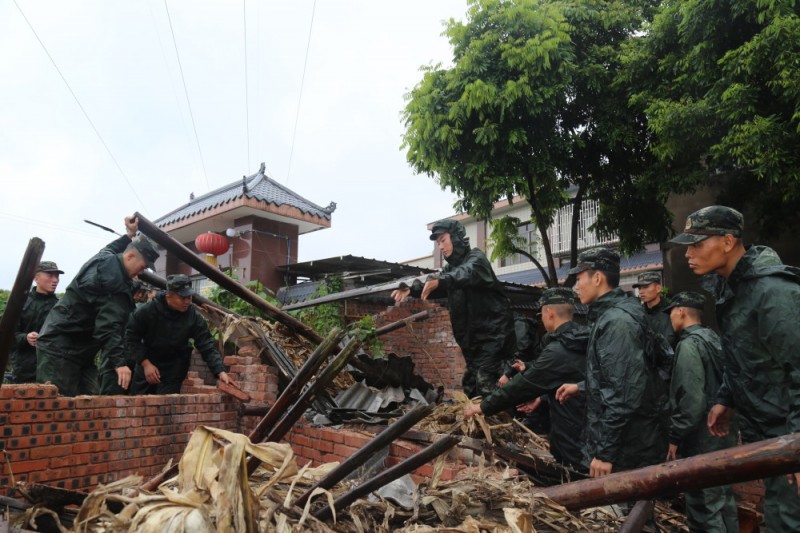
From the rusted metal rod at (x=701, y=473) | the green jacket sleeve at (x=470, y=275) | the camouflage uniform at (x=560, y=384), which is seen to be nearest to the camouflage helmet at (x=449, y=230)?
the green jacket sleeve at (x=470, y=275)

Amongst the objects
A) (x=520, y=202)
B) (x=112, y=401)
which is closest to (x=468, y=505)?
(x=112, y=401)

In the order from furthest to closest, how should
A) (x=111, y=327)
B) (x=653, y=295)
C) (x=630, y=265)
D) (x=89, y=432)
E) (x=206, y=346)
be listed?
(x=630, y=265), (x=653, y=295), (x=206, y=346), (x=111, y=327), (x=89, y=432)

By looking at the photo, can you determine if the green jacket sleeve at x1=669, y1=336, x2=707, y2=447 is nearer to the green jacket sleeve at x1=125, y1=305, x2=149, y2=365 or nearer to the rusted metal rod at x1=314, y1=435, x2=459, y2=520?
the rusted metal rod at x1=314, y1=435, x2=459, y2=520

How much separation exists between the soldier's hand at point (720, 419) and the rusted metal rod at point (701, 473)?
1420 mm

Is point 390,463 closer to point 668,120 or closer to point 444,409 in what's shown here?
point 444,409

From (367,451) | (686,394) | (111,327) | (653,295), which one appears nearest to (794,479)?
(686,394)

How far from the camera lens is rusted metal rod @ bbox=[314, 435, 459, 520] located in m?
2.12

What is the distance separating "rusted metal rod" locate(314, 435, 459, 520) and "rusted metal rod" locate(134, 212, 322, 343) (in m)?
2.82

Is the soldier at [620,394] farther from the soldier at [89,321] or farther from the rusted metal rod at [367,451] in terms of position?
the soldier at [89,321]

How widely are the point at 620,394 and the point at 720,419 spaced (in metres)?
0.61

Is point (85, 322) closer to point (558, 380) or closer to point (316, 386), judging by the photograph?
point (316, 386)

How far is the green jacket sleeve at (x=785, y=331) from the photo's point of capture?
2.31m

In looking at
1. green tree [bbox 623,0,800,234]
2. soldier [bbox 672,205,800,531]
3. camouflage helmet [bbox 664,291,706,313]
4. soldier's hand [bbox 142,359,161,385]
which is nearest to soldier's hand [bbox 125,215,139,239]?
soldier's hand [bbox 142,359,161,385]

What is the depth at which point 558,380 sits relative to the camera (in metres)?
3.70
